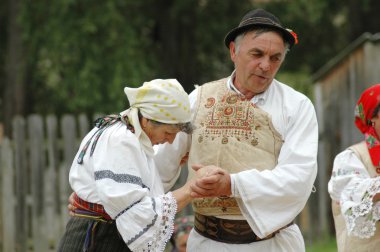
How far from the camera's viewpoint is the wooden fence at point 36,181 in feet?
27.2

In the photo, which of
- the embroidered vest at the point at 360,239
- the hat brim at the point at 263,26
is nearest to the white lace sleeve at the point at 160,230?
the hat brim at the point at 263,26

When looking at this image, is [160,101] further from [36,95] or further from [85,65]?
[36,95]

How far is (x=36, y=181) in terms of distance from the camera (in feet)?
27.2

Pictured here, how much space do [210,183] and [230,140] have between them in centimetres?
35

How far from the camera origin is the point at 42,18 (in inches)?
483

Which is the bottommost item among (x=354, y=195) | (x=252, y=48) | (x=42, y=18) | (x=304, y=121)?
(x=354, y=195)

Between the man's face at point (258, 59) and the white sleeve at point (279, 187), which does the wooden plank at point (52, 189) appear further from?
the white sleeve at point (279, 187)

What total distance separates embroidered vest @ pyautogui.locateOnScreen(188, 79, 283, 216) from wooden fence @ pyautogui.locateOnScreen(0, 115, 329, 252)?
4.13 meters

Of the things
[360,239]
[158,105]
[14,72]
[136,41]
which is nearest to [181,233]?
[360,239]

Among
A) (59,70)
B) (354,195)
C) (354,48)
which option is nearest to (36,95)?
(59,70)

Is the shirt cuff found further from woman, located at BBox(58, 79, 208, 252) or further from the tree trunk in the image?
the tree trunk

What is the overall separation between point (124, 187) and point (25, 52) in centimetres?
1007

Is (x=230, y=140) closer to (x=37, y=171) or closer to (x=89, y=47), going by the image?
(x=37, y=171)

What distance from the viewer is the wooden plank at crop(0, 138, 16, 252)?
8.34 meters
